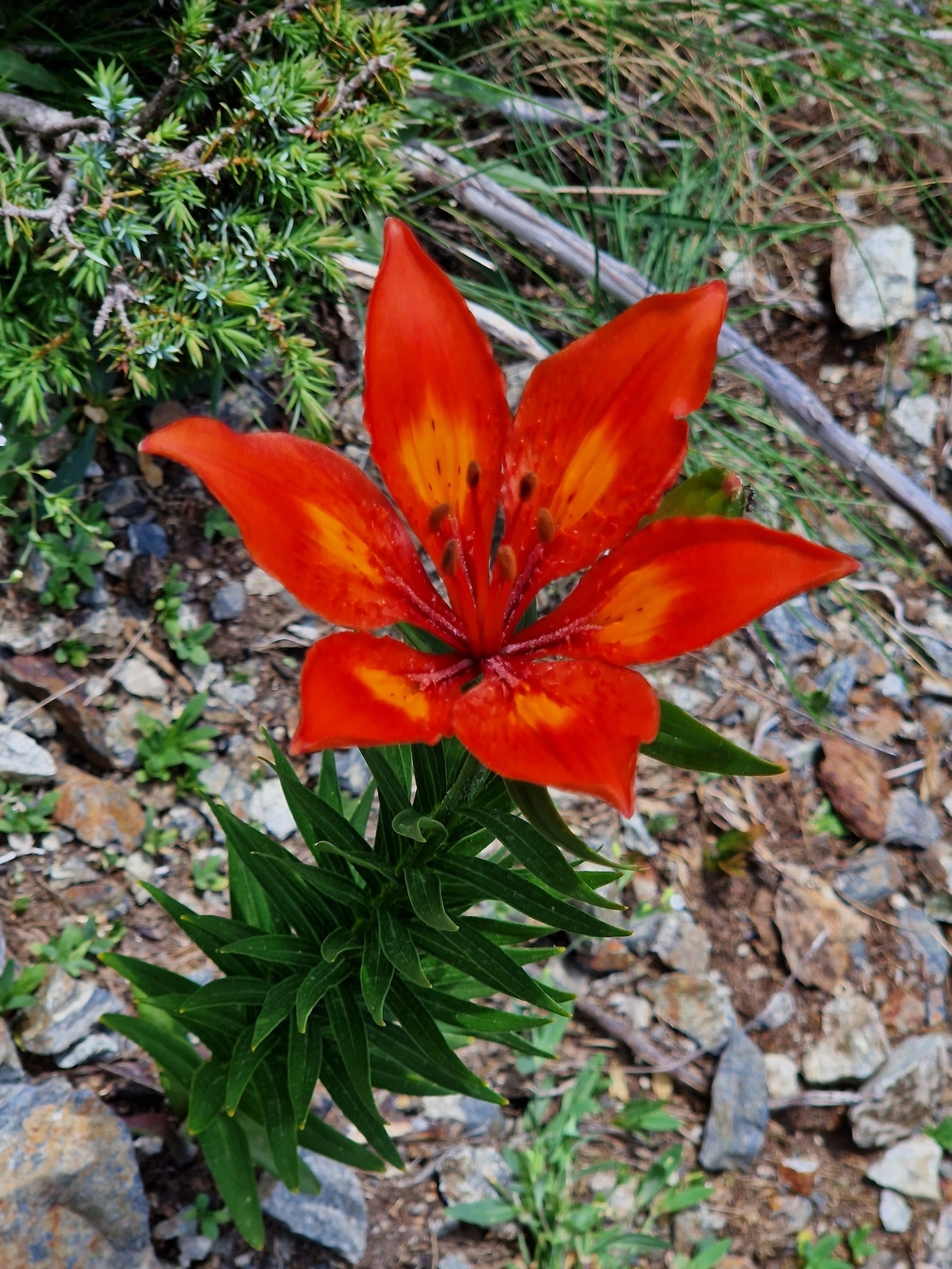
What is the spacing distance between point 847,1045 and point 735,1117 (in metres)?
0.37

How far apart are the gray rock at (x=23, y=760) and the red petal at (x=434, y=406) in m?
1.47

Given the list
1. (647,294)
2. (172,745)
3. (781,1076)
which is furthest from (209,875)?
(647,294)

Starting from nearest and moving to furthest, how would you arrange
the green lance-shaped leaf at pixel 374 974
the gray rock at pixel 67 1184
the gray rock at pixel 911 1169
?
the green lance-shaped leaf at pixel 374 974 < the gray rock at pixel 67 1184 < the gray rock at pixel 911 1169

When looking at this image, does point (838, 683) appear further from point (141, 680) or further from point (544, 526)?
point (544, 526)

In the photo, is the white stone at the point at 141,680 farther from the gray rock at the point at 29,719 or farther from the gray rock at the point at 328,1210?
the gray rock at the point at 328,1210

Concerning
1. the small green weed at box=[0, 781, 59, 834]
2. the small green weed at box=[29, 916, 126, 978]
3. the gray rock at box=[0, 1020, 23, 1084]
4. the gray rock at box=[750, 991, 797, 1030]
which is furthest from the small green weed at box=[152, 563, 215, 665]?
the gray rock at box=[750, 991, 797, 1030]

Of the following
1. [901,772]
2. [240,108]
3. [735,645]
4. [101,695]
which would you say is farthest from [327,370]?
[901,772]

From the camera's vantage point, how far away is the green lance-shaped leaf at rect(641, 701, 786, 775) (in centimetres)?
119

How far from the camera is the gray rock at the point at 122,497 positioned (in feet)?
9.19

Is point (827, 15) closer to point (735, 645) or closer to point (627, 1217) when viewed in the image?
point (735, 645)

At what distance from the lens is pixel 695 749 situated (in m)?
1.21

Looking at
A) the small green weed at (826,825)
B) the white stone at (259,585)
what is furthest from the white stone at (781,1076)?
the white stone at (259,585)

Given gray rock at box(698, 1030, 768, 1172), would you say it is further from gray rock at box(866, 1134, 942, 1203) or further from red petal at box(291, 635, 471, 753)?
red petal at box(291, 635, 471, 753)

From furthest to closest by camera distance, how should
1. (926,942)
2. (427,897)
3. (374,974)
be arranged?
1. (926,942)
2. (374,974)
3. (427,897)
